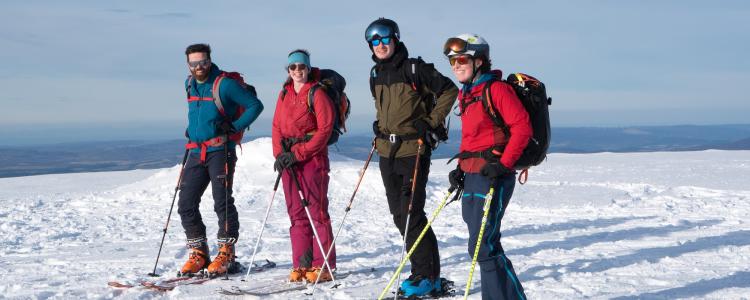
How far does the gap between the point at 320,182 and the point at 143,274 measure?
2.26 metres

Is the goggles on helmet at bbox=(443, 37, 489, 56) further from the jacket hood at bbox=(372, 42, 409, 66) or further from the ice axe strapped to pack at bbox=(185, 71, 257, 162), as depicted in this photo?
the ice axe strapped to pack at bbox=(185, 71, 257, 162)

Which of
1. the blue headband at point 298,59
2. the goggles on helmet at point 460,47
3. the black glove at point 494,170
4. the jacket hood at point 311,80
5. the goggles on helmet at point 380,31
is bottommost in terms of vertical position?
the black glove at point 494,170

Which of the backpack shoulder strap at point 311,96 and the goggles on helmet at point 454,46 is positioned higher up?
the goggles on helmet at point 454,46

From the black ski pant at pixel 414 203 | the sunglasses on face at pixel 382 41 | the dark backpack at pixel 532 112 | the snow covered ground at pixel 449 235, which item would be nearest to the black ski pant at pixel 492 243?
the dark backpack at pixel 532 112

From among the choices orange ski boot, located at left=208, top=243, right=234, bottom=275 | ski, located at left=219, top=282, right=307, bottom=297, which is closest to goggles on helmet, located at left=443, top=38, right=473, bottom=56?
ski, located at left=219, top=282, right=307, bottom=297

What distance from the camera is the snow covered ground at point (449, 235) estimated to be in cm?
638

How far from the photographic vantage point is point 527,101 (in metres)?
4.48

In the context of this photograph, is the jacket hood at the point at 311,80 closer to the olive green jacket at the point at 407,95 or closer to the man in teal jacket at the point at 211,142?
the man in teal jacket at the point at 211,142

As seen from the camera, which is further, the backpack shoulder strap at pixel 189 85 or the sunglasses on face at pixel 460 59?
the backpack shoulder strap at pixel 189 85

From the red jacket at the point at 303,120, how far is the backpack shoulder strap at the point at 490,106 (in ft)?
6.66

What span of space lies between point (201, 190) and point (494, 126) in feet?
12.0

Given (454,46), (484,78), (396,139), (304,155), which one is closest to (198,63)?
(304,155)

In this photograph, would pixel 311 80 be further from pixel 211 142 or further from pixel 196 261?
pixel 196 261

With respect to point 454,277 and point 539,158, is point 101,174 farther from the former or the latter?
point 539,158
